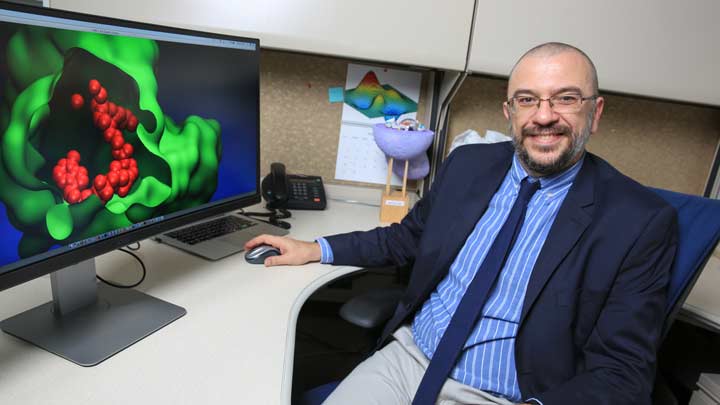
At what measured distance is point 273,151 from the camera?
1643 mm

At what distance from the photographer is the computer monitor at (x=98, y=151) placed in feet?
2.02

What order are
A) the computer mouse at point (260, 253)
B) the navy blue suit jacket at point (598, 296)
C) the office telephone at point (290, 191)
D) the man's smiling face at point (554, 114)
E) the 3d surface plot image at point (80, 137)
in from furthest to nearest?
the office telephone at point (290, 191), the computer mouse at point (260, 253), the man's smiling face at point (554, 114), the navy blue suit jacket at point (598, 296), the 3d surface plot image at point (80, 137)

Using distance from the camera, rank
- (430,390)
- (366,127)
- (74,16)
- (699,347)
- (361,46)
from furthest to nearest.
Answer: (366,127) → (699,347) → (361,46) → (430,390) → (74,16)

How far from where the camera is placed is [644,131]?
1675 millimetres

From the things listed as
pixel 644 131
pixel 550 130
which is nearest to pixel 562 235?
pixel 550 130

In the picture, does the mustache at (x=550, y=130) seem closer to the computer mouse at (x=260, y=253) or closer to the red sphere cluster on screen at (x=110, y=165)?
the computer mouse at (x=260, y=253)

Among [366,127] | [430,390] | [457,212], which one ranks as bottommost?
[430,390]

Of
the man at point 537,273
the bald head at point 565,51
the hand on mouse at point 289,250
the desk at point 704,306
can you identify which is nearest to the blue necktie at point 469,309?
the man at point 537,273

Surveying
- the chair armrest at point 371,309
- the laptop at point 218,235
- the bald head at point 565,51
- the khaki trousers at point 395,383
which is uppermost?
the bald head at point 565,51

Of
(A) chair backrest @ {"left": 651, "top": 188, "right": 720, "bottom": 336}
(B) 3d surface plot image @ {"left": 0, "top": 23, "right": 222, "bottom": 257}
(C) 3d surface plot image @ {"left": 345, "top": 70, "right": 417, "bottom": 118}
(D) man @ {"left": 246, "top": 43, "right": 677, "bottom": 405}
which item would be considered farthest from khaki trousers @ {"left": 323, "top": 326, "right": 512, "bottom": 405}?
(C) 3d surface plot image @ {"left": 345, "top": 70, "right": 417, "bottom": 118}

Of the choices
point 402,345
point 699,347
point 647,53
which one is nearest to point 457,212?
point 402,345

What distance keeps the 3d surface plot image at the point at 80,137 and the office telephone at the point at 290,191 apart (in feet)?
1.79

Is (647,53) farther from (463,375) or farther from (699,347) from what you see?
(463,375)

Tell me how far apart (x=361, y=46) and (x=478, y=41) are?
0.31m
